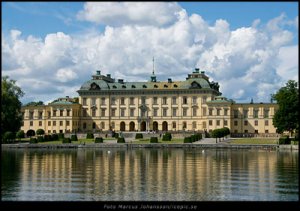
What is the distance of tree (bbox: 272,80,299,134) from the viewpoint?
6212 centimetres

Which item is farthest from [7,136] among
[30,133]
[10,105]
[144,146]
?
[30,133]

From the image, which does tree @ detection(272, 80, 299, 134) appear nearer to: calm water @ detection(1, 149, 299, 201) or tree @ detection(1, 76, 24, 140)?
calm water @ detection(1, 149, 299, 201)

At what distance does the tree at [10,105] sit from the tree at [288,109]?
3234cm

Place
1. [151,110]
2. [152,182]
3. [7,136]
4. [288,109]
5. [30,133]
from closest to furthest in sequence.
Answer: [152,182] < [288,109] < [7,136] < [151,110] < [30,133]

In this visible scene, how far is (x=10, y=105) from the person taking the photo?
212ft

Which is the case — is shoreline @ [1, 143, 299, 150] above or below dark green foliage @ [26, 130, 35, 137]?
below

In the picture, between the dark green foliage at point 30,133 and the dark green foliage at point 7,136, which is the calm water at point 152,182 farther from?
the dark green foliage at point 30,133

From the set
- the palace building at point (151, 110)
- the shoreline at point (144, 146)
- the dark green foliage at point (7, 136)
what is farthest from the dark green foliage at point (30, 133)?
the shoreline at point (144, 146)

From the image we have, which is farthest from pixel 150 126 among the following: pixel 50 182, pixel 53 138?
pixel 50 182

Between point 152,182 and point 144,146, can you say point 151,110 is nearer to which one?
point 144,146

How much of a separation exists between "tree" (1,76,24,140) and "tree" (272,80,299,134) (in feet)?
106

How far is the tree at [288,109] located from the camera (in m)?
62.1

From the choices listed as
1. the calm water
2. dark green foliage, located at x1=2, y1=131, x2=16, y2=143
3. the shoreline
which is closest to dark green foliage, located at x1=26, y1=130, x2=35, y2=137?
dark green foliage, located at x1=2, y1=131, x2=16, y2=143

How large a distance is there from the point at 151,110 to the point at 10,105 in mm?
37642
